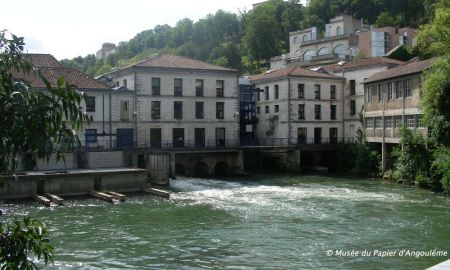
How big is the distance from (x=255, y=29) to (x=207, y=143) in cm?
5974

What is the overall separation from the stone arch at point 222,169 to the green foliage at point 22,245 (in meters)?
42.2

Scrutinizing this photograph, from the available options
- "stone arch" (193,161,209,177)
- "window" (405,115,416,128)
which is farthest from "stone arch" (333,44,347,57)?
"window" (405,115,416,128)

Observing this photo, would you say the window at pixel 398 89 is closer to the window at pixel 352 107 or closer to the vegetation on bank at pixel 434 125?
A: the vegetation on bank at pixel 434 125

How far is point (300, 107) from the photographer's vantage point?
176 ft

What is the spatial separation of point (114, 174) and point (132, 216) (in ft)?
32.8

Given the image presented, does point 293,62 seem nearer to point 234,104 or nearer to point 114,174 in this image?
point 234,104

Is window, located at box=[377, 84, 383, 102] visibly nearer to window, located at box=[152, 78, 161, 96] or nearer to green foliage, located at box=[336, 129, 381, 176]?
green foliage, located at box=[336, 129, 381, 176]

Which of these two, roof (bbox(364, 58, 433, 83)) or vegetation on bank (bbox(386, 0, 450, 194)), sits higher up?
roof (bbox(364, 58, 433, 83))

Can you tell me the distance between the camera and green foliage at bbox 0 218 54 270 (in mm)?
4309

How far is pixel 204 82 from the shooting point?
4900 centimetres

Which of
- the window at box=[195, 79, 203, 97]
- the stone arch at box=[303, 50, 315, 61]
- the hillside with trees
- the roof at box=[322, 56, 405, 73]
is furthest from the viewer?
the hillside with trees

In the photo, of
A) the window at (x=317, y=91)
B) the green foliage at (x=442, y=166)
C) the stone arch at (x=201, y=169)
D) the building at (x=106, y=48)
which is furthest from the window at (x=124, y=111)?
the building at (x=106, y=48)

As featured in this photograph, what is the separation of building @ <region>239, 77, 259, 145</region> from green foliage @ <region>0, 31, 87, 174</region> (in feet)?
169

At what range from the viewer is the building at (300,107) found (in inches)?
2080
